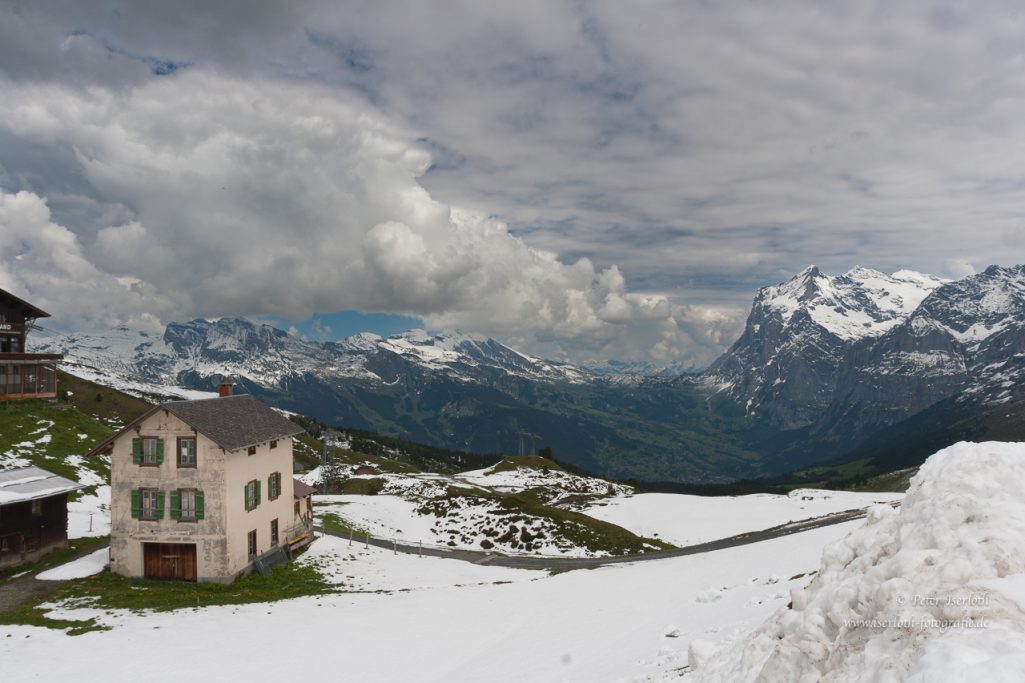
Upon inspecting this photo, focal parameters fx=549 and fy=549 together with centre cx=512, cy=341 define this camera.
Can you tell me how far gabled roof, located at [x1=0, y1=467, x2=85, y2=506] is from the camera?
1453 inches

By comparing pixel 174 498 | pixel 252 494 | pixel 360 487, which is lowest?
pixel 360 487

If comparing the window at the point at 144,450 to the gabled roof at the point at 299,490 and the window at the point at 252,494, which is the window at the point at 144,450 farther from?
the gabled roof at the point at 299,490

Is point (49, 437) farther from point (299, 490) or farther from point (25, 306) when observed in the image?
point (299, 490)

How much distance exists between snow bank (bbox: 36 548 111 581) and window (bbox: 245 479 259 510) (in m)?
10.0

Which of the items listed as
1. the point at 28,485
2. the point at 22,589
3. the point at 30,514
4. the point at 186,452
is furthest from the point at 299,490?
the point at 22,589

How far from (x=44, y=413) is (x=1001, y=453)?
87329mm

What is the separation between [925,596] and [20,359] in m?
92.1

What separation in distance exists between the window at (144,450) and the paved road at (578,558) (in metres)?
21.5

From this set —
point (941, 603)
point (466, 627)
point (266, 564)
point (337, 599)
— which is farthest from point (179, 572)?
point (941, 603)

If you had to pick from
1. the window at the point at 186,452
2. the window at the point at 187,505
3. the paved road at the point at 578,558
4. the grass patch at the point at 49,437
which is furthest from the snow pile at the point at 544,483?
the window at the point at 186,452

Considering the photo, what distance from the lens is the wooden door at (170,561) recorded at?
37.8 m

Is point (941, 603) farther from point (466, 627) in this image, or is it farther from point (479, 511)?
point (479, 511)

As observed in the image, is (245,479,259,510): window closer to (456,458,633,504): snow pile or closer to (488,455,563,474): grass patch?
(456,458,633,504): snow pile

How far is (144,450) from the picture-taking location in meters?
38.4
